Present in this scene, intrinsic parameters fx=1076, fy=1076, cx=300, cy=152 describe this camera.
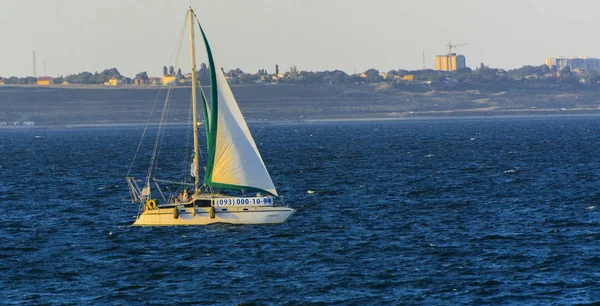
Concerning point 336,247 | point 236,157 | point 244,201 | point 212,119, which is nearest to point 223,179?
point 236,157

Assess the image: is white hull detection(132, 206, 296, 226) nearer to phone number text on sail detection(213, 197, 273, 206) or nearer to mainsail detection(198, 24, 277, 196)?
phone number text on sail detection(213, 197, 273, 206)

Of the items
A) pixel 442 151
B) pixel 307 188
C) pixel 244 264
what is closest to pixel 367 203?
pixel 307 188

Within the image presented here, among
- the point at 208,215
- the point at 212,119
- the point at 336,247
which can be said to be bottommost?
the point at 336,247

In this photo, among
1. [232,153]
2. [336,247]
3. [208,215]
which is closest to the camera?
[336,247]

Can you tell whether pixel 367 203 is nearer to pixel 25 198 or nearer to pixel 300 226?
pixel 300 226

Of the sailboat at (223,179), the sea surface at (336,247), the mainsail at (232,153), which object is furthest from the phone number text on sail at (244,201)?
the sea surface at (336,247)

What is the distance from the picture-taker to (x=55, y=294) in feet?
131

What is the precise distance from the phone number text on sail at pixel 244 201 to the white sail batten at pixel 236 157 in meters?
0.59

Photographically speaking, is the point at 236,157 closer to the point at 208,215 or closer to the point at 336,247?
the point at 208,215

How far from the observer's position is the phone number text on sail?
2159 inches

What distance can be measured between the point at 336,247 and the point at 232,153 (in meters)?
9.34

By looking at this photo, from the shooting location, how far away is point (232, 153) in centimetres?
5578

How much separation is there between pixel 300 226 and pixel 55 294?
1880cm

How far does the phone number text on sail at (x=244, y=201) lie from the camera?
54844 mm
